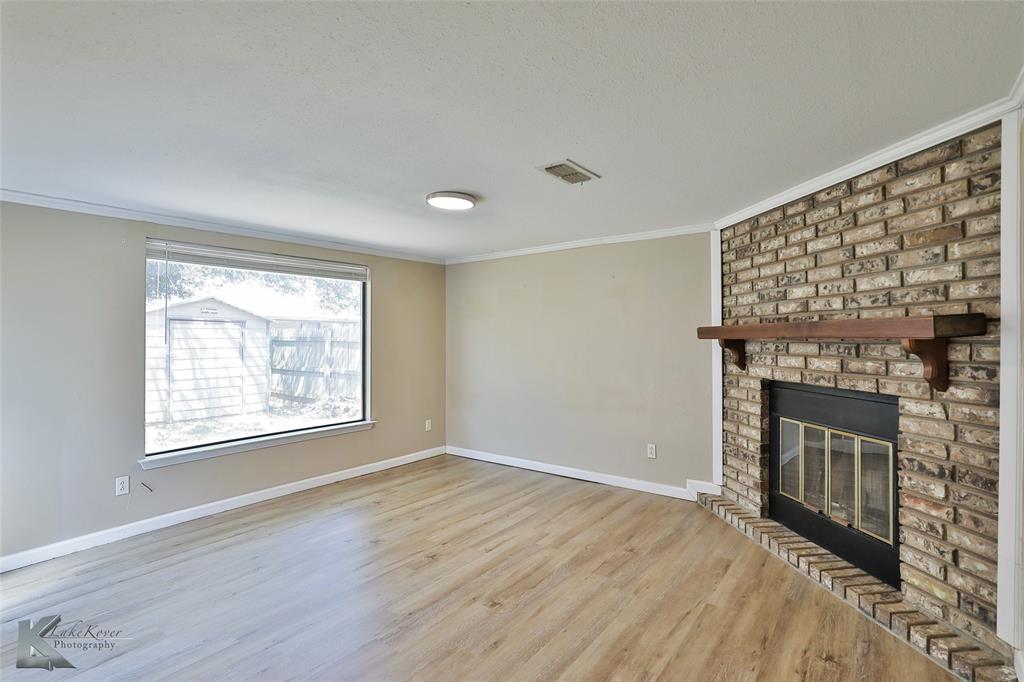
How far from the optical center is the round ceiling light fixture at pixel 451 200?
2945mm

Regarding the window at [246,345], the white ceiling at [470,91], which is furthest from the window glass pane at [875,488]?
the window at [246,345]

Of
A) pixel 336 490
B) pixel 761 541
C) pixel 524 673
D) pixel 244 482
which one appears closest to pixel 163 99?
pixel 524 673

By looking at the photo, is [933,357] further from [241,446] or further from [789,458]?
[241,446]

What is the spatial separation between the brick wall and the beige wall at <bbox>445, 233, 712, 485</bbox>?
1.08 meters

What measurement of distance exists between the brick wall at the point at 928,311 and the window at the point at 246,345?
3927mm

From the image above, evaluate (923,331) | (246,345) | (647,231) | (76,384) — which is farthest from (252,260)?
(923,331)

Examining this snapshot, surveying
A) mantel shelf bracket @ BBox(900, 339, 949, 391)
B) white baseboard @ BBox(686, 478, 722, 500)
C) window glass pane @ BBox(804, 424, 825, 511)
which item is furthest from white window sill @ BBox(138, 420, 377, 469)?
mantel shelf bracket @ BBox(900, 339, 949, 391)

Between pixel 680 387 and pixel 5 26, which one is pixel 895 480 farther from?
pixel 5 26

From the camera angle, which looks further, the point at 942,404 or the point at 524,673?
the point at 942,404

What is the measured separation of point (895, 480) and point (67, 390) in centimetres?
503

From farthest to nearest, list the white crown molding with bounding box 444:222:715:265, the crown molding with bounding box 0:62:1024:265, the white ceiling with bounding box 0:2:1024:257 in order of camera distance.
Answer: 1. the white crown molding with bounding box 444:222:715:265
2. the crown molding with bounding box 0:62:1024:265
3. the white ceiling with bounding box 0:2:1024:257

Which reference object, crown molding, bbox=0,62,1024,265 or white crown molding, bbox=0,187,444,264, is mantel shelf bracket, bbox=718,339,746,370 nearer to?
crown molding, bbox=0,62,1024,265

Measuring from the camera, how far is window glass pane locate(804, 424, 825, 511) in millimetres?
2920

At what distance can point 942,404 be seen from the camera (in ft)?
6.82
